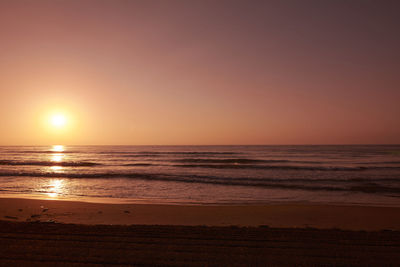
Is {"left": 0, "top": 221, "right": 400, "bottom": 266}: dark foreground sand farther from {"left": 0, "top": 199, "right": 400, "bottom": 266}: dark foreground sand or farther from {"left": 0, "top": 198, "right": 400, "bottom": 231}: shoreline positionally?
{"left": 0, "top": 198, "right": 400, "bottom": 231}: shoreline

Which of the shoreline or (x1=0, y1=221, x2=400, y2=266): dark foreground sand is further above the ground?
(x1=0, y1=221, x2=400, y2=266): dark foreground sand

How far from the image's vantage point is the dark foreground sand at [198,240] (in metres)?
4.59

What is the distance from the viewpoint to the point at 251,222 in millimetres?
7926

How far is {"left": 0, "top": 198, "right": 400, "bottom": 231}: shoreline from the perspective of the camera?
25.6ft

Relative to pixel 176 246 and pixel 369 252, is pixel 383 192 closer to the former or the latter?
pixel 369 252

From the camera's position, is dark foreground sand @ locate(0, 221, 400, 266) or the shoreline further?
the shoreline

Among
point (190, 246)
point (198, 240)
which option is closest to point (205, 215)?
point (198, 240)

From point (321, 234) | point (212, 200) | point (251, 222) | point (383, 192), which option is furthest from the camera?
point (383, 192)

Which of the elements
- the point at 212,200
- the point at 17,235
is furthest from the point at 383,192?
the point at 17,235

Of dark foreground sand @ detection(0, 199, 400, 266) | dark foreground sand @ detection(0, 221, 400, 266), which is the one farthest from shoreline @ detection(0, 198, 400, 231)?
dark foreground sand @ detection(0, 221, 400, 266)

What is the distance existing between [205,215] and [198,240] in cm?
338

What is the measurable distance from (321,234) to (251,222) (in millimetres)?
2137

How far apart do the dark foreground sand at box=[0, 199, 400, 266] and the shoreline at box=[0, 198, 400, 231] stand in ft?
0.11

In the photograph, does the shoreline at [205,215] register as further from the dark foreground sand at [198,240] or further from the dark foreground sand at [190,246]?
the dark foreground sand at [190,246]
